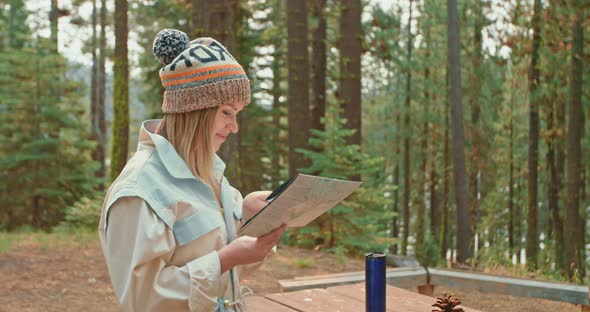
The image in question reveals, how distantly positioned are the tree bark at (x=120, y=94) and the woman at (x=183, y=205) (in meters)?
7.19

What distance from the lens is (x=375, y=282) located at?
2.21 meters

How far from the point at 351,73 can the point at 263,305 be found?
846cm

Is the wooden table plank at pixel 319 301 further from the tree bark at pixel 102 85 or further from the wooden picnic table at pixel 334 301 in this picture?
the tree bark at pixel 102 85

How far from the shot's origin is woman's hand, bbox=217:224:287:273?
2.06 meters

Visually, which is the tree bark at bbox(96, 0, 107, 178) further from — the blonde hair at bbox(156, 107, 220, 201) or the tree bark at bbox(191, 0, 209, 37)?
the blonde hair at bbox(156, 107, 220, 201)

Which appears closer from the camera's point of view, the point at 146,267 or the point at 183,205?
the point at 146,267

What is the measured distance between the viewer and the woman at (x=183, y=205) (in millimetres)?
1916

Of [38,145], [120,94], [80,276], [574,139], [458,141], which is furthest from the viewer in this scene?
[574,139]

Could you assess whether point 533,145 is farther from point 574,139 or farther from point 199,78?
point 199,78

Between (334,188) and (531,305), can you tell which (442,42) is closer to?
(531,305)

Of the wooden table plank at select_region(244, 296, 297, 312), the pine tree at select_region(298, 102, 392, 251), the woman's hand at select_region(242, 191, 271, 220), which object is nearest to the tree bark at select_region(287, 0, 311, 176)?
the pine tree at select_region(298, 102, 392, 251)

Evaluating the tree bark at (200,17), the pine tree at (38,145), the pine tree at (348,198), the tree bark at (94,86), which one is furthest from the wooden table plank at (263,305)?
the tree bark at (94,86)

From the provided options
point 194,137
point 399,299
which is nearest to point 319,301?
point 399,299

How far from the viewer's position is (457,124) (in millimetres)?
13008
